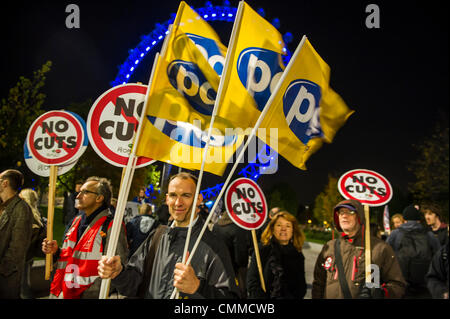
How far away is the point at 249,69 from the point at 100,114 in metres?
1.30

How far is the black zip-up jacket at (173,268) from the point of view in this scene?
7.93 ft

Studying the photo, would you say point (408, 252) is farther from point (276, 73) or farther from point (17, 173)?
point (17, 173)

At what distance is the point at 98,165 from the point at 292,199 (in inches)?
2157

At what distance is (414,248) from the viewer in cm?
710

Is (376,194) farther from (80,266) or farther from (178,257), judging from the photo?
(80,266)

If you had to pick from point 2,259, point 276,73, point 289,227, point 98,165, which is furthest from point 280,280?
point 98,165

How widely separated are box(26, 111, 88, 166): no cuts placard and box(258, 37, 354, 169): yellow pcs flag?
208 cm

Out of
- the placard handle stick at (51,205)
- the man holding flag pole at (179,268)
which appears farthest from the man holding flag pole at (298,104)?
the placard handle stick at (51,205)

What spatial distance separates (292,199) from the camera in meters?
73.2

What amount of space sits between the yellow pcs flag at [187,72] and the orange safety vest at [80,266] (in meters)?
1.60

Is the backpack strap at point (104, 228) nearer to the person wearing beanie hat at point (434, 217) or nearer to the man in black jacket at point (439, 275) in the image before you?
the man in black jacket at point (439, 275)

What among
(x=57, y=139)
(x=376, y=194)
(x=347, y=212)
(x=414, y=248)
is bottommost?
(x=414, y=248)

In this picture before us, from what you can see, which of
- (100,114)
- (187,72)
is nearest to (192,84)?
(187,72)

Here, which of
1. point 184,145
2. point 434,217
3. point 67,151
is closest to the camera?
point 184,145
